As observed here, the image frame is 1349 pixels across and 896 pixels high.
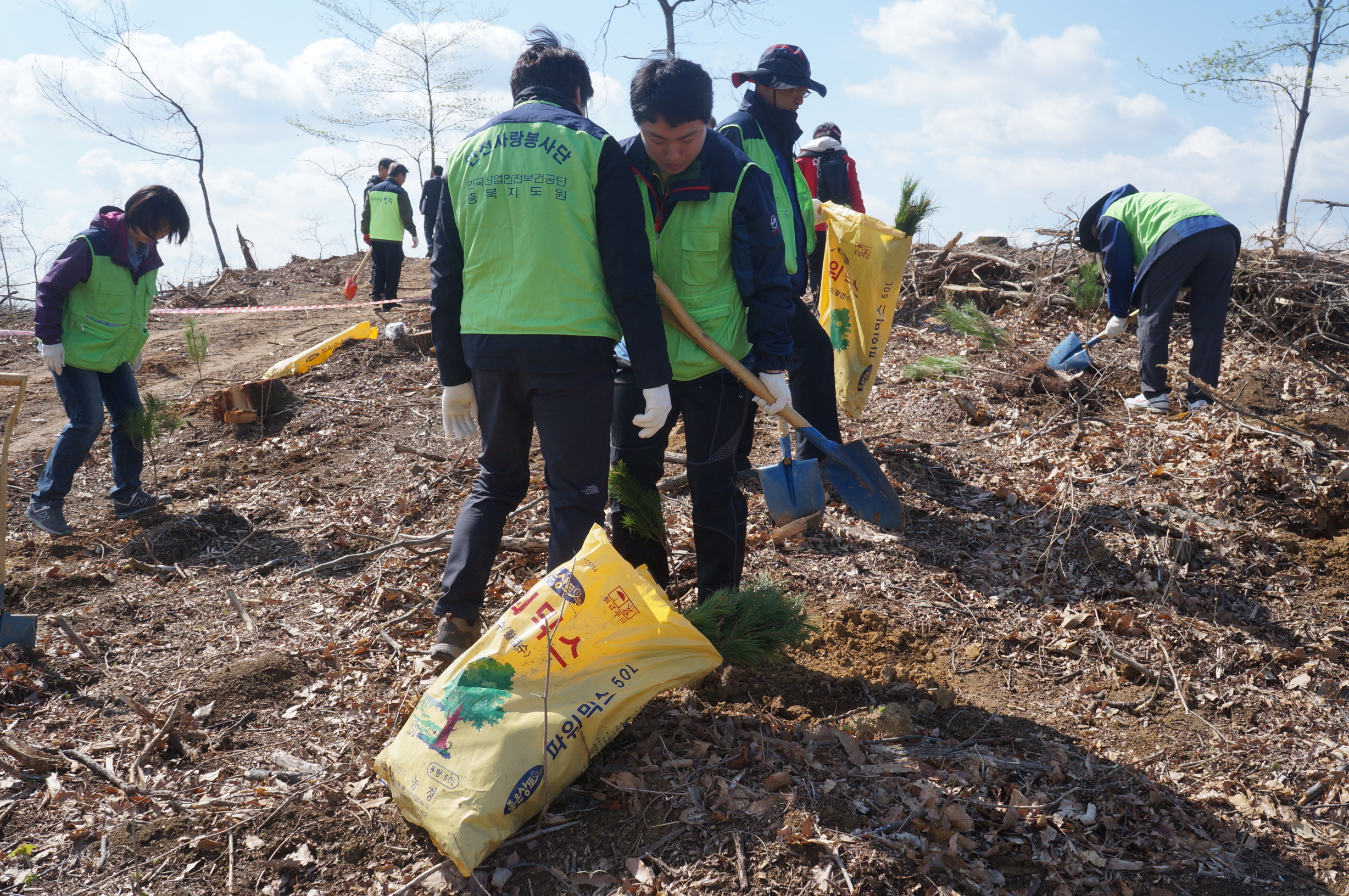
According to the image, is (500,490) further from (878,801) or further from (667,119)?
(878,801)

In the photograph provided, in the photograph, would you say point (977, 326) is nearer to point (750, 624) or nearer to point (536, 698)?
point (750, 624)

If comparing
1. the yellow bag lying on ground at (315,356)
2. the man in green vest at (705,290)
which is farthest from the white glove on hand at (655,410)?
the yellow bag lying on ground at (315,356)

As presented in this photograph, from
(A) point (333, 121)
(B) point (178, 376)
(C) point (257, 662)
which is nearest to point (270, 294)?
(B) point (178, 376)

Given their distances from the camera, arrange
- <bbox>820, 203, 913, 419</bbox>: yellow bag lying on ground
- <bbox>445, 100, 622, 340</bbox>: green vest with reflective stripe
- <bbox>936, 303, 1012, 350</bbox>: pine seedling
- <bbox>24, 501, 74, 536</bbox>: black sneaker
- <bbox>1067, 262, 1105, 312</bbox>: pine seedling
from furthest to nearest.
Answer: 1. <bbox>1067, 262, 1105, 312</bbox>: pine seedling
2. <bbox>936, 303, 1012, 350</bbox>: pine seedling
3. <bbox>24, 501, 74, 536</bbox>: black sneaker
4. <bbox>820, 203, 913, 419</bbox>: yellow bag lying on ground
5. <bbox>445, 100, 622, 340</bbox>: green vest with reflective stripe

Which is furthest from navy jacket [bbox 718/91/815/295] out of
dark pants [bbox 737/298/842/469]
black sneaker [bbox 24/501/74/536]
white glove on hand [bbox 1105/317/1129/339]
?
black sneaker [bbox 24/501/74/536]

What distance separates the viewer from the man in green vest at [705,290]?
2.31m

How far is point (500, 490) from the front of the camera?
2.48m

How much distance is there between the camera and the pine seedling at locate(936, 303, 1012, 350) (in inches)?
249

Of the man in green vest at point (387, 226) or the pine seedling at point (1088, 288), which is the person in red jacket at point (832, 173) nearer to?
the pine seedling at point (1088, 288)

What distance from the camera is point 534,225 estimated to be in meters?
2.16

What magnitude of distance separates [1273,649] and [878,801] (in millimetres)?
1922

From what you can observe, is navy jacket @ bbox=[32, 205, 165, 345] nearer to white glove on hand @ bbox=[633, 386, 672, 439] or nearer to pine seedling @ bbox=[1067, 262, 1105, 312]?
white glove on hand @ bbox=[633, 386, 672, 439]

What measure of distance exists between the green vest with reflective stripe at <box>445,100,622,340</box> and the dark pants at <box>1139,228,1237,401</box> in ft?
12.8

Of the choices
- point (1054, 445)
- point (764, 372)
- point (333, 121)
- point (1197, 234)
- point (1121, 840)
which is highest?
point (333, 121)
